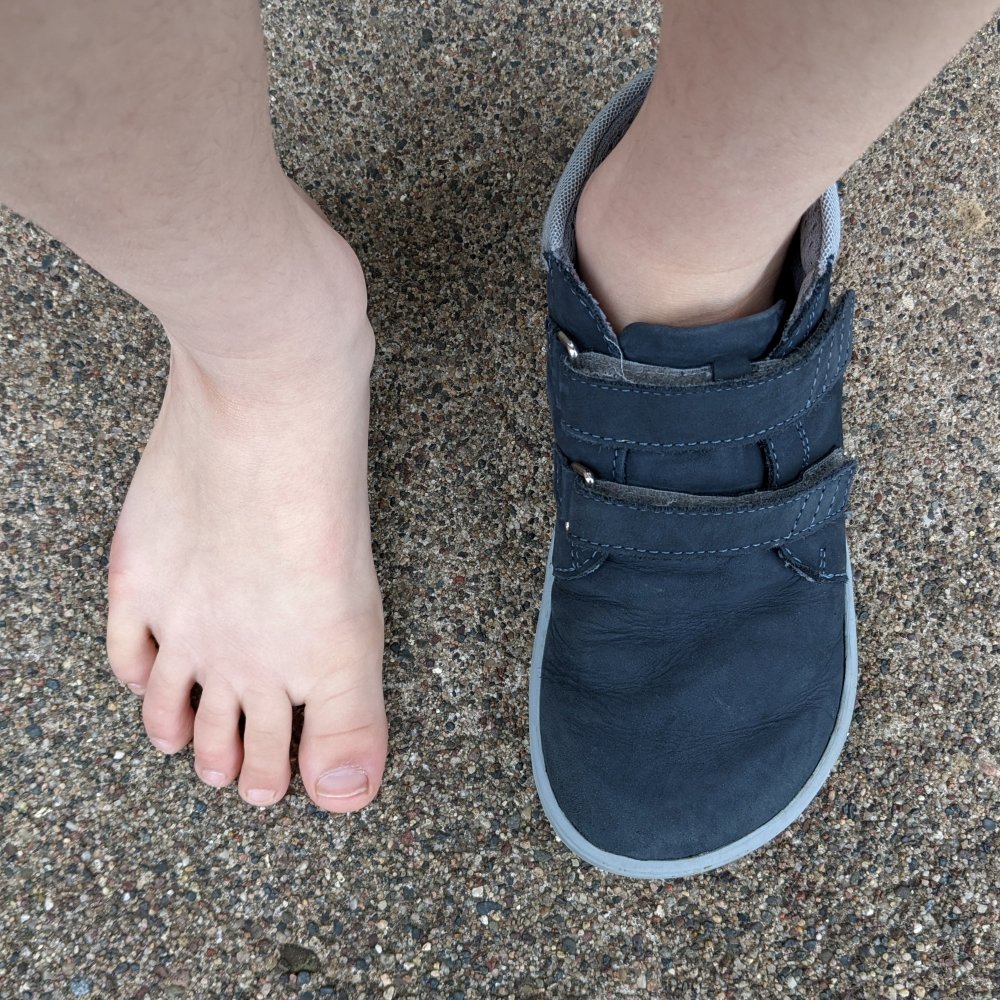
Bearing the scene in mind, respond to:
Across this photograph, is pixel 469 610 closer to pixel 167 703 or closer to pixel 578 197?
pixel 167 703

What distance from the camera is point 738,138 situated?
0.56 m

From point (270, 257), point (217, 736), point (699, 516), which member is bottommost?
point (217, 736)

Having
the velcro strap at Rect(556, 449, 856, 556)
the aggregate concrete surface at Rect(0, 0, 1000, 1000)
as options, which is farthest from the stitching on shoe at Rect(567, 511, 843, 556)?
the aggregate concrete surface at Rect(0, 0, 1000, 1000)

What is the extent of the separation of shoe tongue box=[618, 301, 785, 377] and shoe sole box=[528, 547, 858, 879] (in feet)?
1.00

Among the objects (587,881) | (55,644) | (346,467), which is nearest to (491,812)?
(587,881)

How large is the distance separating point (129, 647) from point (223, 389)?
12.6 inches

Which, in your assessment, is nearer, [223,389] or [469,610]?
[223,389]

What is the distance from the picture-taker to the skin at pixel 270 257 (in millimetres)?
450

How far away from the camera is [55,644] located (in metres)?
0.92

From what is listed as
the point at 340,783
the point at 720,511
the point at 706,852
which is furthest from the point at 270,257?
the point at 706,852

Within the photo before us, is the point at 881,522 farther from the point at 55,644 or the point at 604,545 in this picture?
the point at 55,644

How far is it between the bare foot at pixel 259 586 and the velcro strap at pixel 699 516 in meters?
0.26

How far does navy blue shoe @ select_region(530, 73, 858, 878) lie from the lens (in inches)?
27.3

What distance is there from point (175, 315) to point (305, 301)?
0.35ft
